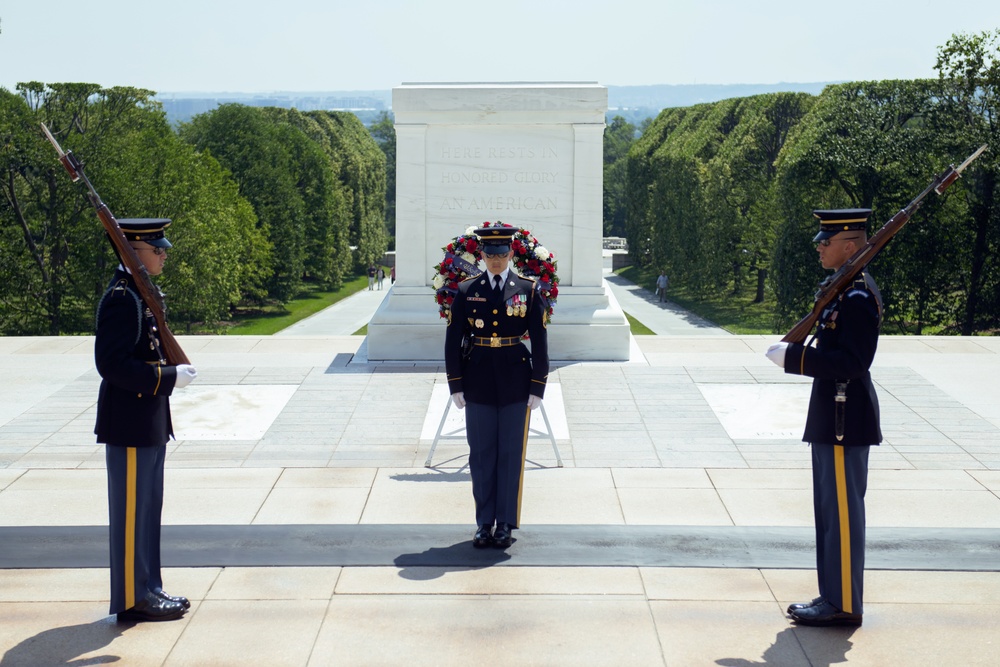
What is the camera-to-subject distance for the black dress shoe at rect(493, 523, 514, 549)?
6.10 metres

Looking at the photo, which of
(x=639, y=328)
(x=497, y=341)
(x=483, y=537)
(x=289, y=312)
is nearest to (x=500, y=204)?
(x=497, y=341)

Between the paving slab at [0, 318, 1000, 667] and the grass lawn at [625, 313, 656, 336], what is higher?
the paving slab at [0, 318, 1000, 667]

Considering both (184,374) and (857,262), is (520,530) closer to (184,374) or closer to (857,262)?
(184,374)

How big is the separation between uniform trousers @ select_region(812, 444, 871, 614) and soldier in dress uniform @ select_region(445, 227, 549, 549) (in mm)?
1651

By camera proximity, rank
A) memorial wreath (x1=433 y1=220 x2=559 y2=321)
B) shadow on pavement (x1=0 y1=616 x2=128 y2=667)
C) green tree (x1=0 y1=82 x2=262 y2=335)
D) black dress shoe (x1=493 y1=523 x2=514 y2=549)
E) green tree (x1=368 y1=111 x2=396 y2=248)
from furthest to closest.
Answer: green tree (x1=368 y1=111 x2=396 y2=248) < green tree (x1=0 y1=82 x2=262 y2=335) < memorial wreath (x1=433 y1=220 x2=559 y2=321) < black dress shoe (x1=493 y1=523 x2=514 y2=549) < shadow on pavement (x1=0 y1=616 x2=128 y2=667)

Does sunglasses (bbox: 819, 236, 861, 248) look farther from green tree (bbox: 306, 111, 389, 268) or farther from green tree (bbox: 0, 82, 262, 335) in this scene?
green tree (bbox: 306, 111, 389, 268)

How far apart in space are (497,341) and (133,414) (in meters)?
1.96

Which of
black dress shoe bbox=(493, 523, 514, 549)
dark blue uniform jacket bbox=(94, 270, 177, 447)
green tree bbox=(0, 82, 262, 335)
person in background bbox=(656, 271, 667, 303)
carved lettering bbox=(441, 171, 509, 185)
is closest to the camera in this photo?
dark blue uniform jacket bbox=(94, 270, 177, 447)

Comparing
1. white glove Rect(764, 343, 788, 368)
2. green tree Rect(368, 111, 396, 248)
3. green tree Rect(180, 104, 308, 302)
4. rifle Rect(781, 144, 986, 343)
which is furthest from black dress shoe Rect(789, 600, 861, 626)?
green tree Rect(368, 111, 396, 248)

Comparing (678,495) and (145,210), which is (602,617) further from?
(145,210)

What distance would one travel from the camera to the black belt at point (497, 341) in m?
6.24

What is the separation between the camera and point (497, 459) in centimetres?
625

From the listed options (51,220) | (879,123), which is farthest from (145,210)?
(879,123)

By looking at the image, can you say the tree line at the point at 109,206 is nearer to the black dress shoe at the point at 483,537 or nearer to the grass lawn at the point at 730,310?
the grass lawn at the point at 730,310
